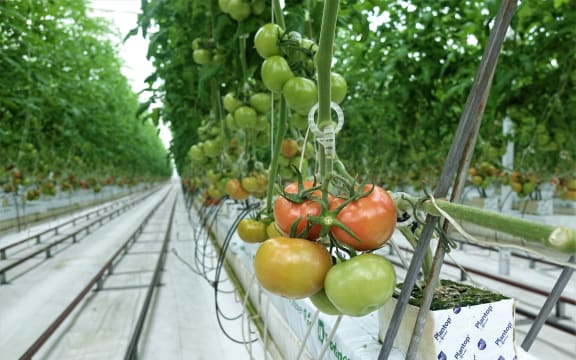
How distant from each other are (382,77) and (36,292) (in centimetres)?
422

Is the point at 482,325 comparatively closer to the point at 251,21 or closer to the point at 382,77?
the point at 251,21

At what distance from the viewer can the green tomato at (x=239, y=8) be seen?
1.23 m

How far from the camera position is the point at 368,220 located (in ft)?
1.64

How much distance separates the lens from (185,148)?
200 inches

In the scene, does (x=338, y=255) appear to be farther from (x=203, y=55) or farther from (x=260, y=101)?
(x=203, y=55)

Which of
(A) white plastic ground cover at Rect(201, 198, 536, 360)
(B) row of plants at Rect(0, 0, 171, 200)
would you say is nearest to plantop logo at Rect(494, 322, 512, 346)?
(A) white plastic ground cover at Rect(201, 198, 536, 360)

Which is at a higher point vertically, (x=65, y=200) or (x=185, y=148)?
(x=185, y=148)

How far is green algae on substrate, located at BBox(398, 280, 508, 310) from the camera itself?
2.26 feet

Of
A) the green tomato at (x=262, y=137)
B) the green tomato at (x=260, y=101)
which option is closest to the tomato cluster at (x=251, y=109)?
the green tomato at (x=260, y=101)

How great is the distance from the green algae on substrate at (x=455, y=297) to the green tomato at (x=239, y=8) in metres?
0.95

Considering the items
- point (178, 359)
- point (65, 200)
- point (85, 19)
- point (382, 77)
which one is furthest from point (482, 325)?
point (65, 200)

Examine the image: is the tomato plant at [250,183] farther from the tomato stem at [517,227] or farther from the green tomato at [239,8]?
the tomato stem at [517,227]

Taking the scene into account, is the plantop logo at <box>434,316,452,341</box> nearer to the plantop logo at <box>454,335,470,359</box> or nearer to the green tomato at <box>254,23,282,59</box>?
the plantop logo at <box>454,335,470,359</box>

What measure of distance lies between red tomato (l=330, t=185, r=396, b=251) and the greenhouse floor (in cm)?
138
